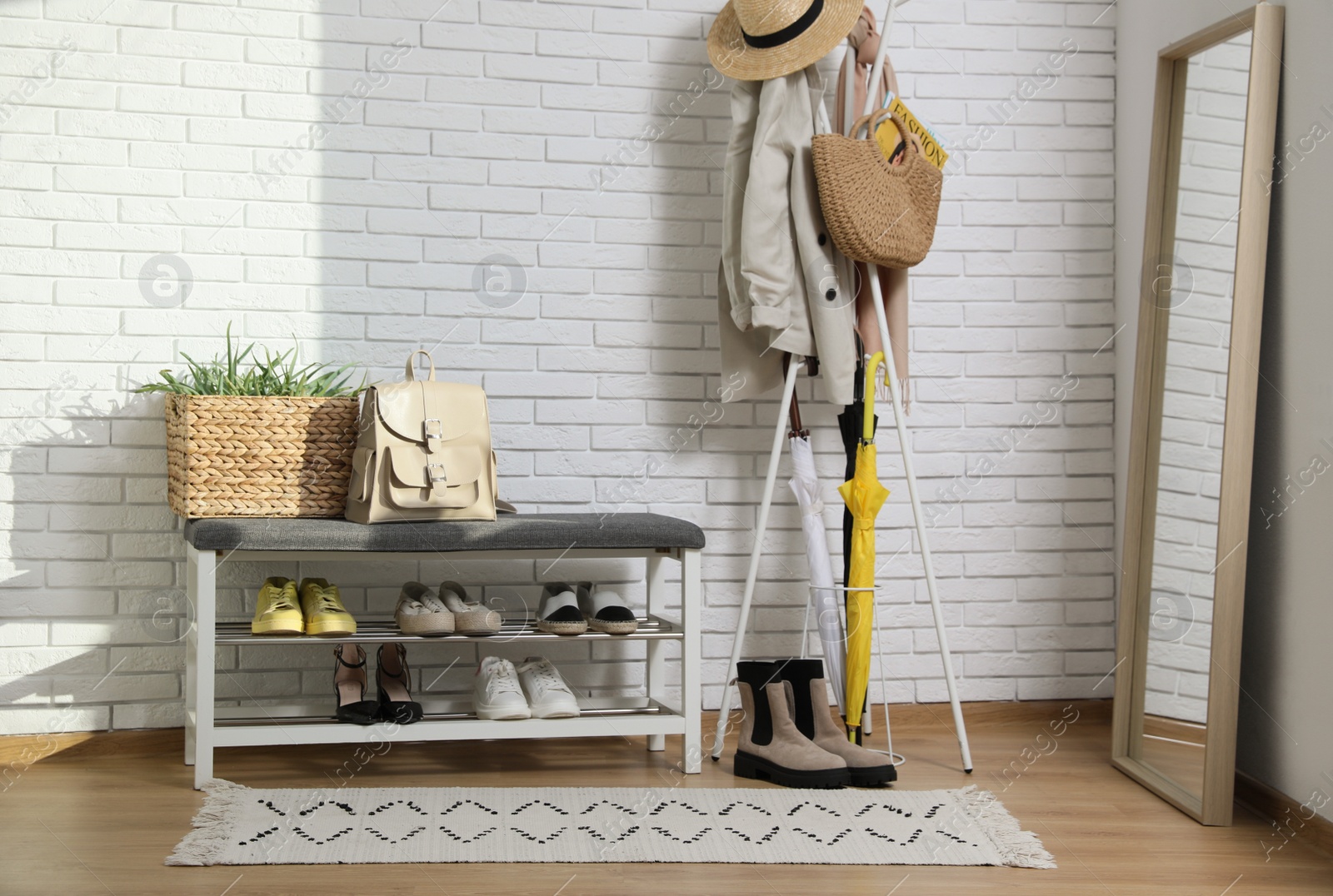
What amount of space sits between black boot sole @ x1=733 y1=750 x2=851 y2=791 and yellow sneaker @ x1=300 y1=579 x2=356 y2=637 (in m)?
0.85

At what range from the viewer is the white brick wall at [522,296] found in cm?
243

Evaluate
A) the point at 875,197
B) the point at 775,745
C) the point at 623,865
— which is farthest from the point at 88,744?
the point at 875,197

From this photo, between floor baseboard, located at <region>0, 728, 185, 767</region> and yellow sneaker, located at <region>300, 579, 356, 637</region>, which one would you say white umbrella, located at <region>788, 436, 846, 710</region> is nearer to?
yellow sneaker, located at <region>300, 579, 356, 637</region>

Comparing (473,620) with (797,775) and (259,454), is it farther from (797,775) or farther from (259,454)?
(797,775)

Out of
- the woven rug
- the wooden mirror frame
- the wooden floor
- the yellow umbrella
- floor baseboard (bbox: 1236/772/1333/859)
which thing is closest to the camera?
the wooden floor

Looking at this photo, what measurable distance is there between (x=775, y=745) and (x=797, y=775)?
0.09 metres

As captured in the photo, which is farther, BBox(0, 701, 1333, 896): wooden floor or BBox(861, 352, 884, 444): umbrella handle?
BBox(861, 352, 884, 444): umbrella handle

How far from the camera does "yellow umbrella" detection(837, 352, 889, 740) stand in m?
2.35

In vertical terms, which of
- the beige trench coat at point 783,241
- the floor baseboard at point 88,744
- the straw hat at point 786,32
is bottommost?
the floor baseboard at point 88,744

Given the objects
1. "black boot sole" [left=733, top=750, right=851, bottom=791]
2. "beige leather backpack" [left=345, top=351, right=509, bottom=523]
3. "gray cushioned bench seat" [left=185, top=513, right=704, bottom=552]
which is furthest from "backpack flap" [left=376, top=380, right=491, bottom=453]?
"black boot sole" [left=733, top=750, right=851, bottom=791]

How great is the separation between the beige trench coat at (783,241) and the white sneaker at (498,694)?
897 millimetres

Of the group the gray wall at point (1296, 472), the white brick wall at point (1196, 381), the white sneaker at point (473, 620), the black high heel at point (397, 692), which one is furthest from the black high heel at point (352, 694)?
the gray wall at point (1296, 472)

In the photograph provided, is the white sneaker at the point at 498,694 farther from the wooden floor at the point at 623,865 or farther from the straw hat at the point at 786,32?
the straw hat at the point at 786,32

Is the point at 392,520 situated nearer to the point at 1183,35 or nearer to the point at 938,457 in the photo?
the point at 938,457
